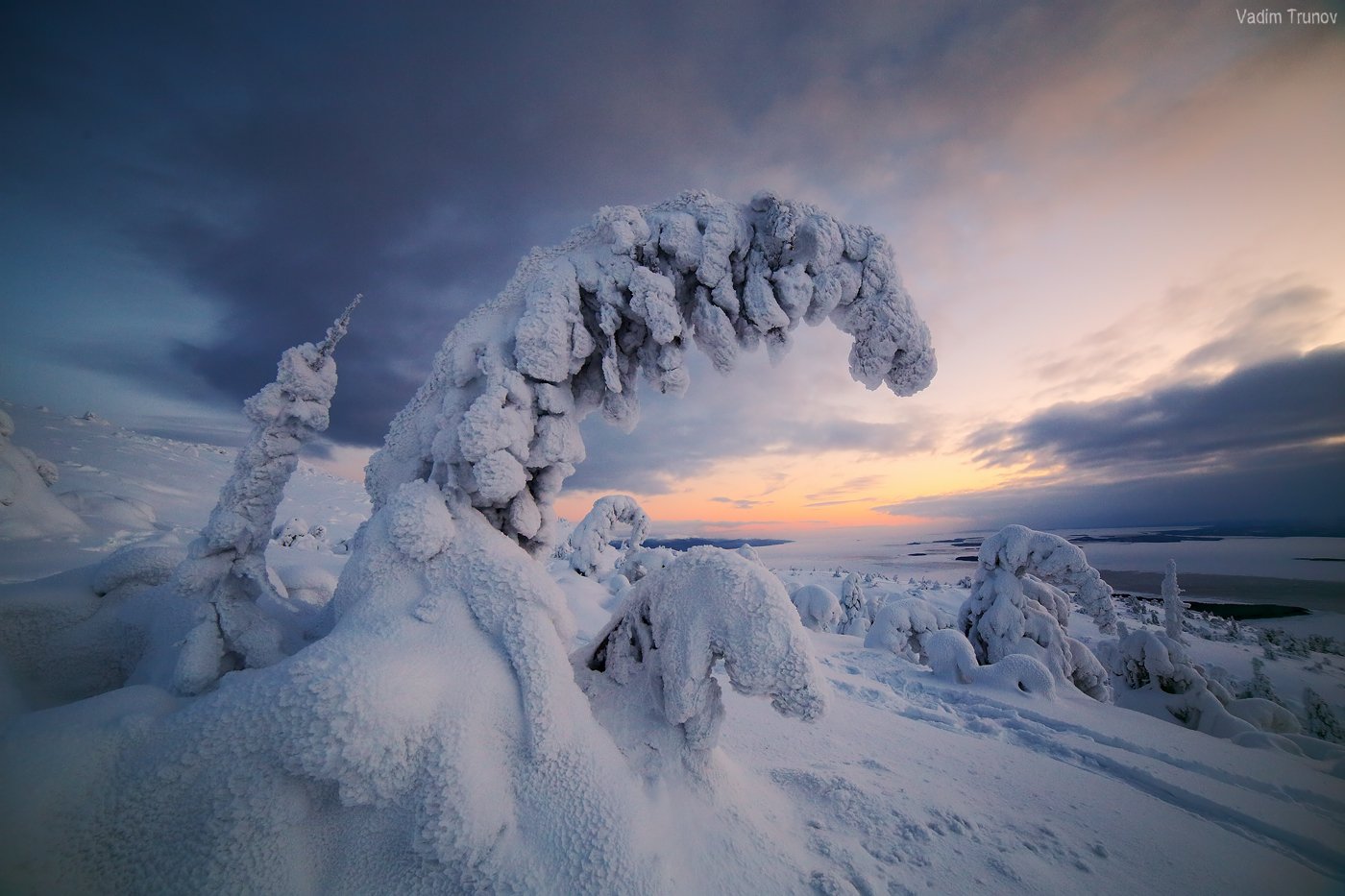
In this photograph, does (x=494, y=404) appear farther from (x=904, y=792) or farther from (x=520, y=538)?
(x=904, y=792)

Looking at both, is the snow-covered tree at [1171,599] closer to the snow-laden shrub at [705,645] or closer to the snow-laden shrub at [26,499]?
the snow-laden shrub at [705,645]

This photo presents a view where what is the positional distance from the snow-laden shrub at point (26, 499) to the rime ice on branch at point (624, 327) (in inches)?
209

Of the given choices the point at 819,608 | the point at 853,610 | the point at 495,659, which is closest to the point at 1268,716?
the point at 819,608

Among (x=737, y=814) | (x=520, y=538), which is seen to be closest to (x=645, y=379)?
(x=520, y=538)

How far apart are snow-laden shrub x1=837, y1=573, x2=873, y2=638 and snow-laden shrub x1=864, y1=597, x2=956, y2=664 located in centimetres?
368

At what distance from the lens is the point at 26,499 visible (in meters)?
5.43

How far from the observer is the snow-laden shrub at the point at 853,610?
44.3 feet

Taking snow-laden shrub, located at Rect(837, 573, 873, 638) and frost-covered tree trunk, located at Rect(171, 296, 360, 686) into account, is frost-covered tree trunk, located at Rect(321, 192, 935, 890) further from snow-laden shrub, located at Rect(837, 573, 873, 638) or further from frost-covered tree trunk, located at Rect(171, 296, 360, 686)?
snow-laden shrub, located at Rect(837, 573, 873, 638)

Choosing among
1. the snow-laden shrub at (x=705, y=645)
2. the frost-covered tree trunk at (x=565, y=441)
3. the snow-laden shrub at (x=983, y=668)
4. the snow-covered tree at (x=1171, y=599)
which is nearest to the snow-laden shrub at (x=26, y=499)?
the frost-covered tree trunk at (x=565, y=441)

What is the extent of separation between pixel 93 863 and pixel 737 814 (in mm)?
2838

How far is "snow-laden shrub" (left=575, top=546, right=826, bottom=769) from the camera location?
2.53 meters

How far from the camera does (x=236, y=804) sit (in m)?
1.90

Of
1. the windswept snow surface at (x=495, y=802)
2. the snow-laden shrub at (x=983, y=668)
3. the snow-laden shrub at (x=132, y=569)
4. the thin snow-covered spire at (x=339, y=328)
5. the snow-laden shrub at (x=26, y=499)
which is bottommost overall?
the snow-laden shrub at (x=983, y=668)

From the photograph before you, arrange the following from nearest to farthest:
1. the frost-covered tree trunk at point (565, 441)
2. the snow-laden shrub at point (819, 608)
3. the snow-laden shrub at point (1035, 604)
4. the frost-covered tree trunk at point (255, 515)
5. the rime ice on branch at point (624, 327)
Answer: the frost-covered tree trunk at point (565, 441)
the frost-covered tree trunk at point (255, 515)
the rime ice on branch at point (624, 327)
the snow-laden shrub at point (1035, 604)
the snow-laden shrub at point (819, 608)
